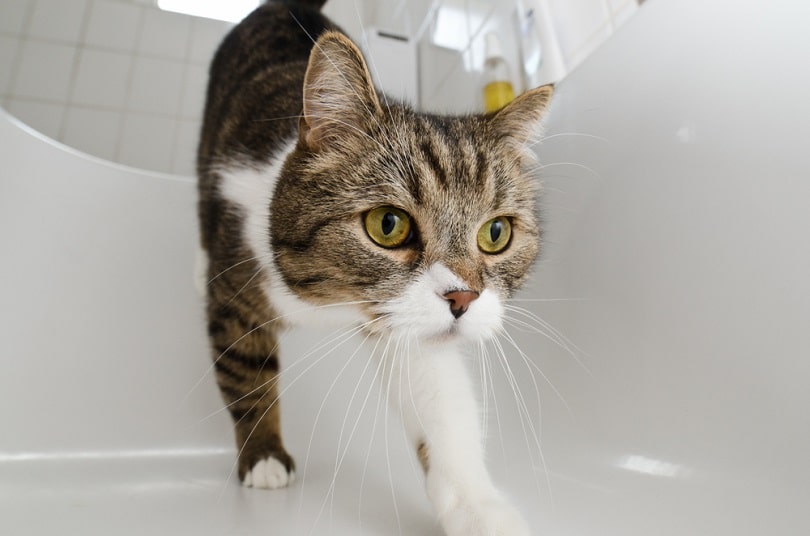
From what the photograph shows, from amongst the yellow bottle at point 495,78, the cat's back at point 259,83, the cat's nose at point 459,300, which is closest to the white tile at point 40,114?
the cat's back at point 259,83

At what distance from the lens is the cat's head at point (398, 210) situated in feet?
2.07

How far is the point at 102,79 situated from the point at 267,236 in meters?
1.81

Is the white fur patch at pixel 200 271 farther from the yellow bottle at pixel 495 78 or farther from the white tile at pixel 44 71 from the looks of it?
the white tile at pixel 44 71

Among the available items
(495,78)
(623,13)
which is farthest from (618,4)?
(495,78)

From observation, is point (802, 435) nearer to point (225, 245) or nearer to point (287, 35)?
point (225, 245)

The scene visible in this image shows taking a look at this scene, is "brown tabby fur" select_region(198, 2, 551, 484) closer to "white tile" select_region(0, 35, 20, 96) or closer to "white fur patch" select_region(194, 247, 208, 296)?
"white fur patch" select_region(194, 247, 208, 296)

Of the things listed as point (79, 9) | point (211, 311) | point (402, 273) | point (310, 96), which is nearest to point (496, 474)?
point (402, 273)

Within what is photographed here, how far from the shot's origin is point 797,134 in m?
0.64

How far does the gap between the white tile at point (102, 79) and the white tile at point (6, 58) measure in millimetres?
226

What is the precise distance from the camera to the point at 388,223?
68 centimetres

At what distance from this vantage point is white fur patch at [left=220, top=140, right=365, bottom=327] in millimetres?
813

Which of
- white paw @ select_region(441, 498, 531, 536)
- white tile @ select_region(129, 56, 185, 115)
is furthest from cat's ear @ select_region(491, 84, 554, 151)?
white tile @ select_region(129, 56, 185, 115)

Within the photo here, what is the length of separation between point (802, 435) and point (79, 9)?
271 centimetres

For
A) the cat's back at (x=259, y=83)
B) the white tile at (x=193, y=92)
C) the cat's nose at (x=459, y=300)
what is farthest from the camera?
the white tile at (x=193, y=92)
